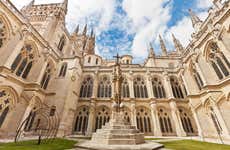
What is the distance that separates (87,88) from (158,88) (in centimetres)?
1316

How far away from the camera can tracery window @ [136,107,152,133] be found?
722 inches

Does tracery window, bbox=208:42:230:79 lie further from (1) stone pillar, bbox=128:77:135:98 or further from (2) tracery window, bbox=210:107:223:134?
(1) stone pillar, bbox=128:77:135:98

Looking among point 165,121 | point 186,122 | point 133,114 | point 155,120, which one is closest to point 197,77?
point 186,122

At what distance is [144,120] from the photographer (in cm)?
1889

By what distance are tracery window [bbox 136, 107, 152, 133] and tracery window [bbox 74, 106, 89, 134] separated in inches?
330

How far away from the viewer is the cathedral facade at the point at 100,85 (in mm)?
11891

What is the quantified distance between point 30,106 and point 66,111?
13.3ft

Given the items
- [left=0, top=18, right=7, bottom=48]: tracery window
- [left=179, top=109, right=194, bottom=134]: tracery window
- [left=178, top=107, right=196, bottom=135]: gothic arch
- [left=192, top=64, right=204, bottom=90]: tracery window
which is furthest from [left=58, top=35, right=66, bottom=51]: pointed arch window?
[left=179, top=109, right=194, bottom=134]: tracery window

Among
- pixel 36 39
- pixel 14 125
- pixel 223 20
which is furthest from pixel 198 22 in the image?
pixel 14 125

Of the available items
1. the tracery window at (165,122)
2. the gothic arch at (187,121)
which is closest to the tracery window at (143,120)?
the tracery window at (165,122)

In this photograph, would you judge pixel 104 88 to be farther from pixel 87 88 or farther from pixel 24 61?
pixel 24 61

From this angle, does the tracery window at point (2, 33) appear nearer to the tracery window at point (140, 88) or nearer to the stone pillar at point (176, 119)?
the tracery window at point (140, 88)

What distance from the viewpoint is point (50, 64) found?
17766 millimetres

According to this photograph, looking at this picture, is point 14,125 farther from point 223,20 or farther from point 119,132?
point 223,20
